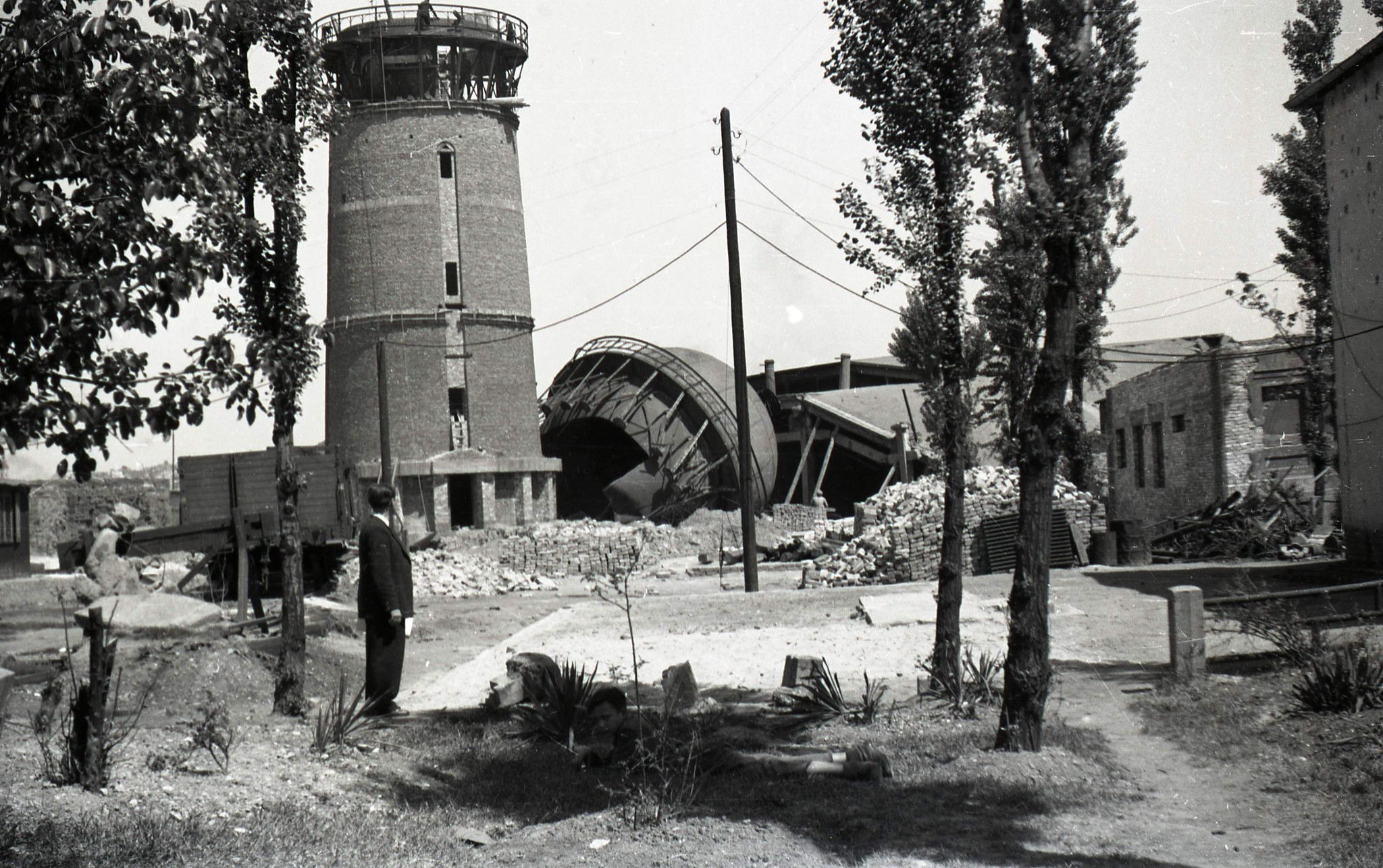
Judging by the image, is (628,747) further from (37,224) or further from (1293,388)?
(1293,388)

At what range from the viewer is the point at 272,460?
23469mm

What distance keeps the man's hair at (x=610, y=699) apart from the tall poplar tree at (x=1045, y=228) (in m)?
2.82

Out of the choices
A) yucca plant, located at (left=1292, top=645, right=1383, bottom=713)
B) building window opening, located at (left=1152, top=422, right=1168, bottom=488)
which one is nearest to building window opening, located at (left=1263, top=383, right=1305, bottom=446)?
building window opening, located at (left=1152, top=422, right=1168, bottom=488)

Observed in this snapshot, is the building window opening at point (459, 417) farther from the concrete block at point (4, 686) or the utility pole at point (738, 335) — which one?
the concrete block at point (4, 686)

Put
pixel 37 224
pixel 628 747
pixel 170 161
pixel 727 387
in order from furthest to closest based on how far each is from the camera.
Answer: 1. pixel 727 387
2. pixel 628 747
3. pixel 170 161
4. pixel 37 224

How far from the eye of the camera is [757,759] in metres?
7.62

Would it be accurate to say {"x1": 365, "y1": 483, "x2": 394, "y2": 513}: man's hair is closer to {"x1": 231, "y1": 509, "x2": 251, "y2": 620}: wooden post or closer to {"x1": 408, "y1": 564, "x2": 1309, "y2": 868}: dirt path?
{"x1": 408, "y1": 564, "x2": 1309, "y2": 868}: dirt path

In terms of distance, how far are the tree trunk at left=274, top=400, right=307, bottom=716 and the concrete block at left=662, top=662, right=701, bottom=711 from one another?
113 inches

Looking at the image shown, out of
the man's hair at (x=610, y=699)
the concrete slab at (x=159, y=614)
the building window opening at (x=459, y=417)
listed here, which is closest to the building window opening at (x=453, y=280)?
the building window opening at (x=459, y=417)

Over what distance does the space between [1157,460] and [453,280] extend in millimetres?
19960

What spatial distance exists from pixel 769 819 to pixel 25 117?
182 inches

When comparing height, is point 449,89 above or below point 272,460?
above

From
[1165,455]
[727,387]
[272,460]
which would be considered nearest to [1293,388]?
[1165,455]

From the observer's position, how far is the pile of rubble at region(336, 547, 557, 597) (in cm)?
2581
